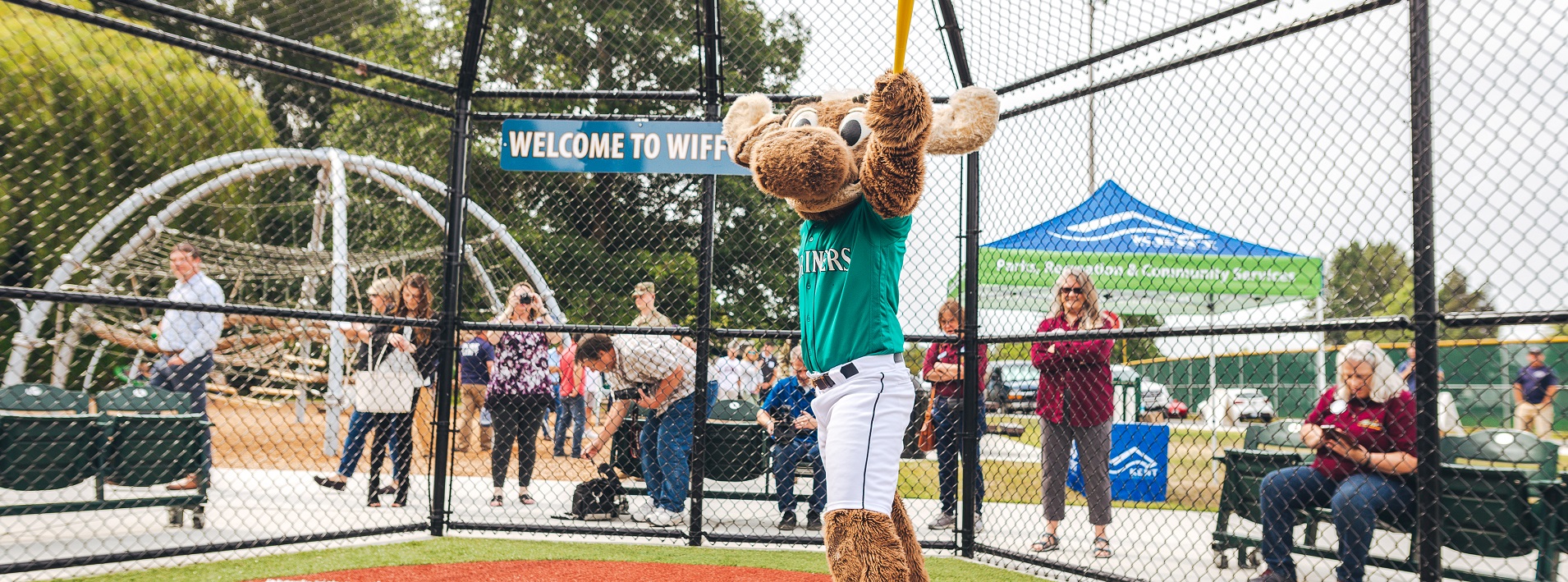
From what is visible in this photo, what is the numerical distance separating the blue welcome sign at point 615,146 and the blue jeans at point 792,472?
2.30 metres

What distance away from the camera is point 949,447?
612cm

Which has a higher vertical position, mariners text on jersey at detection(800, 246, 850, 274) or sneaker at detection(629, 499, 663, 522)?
mariners text on jersey at detection(800, 246, 850, 274)

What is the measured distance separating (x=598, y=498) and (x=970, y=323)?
126 inches

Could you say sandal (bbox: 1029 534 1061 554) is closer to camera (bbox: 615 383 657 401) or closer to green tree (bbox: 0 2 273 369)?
camera (bbox: 615 383 657 401)

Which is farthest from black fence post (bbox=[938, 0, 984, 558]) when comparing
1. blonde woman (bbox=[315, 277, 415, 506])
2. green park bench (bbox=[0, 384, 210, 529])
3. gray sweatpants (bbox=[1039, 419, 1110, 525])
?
green park bench (bbox=[0, 384, 210, 529])

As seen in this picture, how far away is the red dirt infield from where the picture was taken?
4.41 m

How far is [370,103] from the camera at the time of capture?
68.4 ft

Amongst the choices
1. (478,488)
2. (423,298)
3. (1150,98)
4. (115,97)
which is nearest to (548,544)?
(423,298)

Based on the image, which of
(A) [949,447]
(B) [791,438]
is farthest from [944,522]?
(B) [791,438]

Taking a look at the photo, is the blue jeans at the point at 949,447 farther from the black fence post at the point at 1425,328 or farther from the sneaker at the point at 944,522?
the black fence post at the point at 1425,328

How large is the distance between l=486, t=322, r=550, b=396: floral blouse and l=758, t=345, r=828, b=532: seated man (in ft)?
6.22

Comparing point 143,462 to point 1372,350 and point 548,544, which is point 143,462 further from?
point 1372,350

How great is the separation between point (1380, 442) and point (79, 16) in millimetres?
6689

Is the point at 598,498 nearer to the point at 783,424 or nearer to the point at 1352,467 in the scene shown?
the point at 783,424
